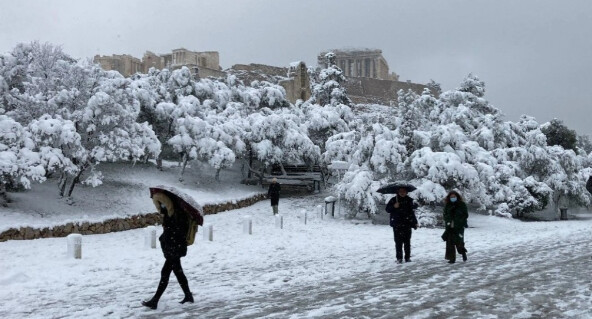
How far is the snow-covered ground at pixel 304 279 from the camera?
6.90 m

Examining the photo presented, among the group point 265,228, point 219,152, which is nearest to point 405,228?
point 265,228

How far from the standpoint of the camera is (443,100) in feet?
112

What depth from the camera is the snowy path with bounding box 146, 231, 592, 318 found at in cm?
655

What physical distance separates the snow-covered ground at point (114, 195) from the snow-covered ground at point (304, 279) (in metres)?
1.86

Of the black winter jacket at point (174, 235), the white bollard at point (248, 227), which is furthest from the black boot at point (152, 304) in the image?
the white bollard at point (248, 227)

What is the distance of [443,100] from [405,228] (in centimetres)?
2466

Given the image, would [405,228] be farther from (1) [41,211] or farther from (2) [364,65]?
(2) [364,65]

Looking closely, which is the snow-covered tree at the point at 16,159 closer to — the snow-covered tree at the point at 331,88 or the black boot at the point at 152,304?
the black boot at the point at 152,304

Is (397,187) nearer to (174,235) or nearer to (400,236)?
(400,236)

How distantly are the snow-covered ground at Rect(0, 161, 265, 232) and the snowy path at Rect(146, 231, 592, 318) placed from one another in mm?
11468

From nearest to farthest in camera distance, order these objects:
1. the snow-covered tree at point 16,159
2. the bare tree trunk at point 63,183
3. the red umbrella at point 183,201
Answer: the red umbrella at point 183,201, the snow-covered tree at point 16,159, the bare tree trunk at point 63,183

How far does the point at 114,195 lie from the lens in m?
22.4

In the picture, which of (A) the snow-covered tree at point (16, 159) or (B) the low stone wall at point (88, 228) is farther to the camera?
(A) the snow-covered tree at point (16, 159)

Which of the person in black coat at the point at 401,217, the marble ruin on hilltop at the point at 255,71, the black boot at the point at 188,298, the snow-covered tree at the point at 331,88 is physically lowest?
the black boot at the point at 188,298
